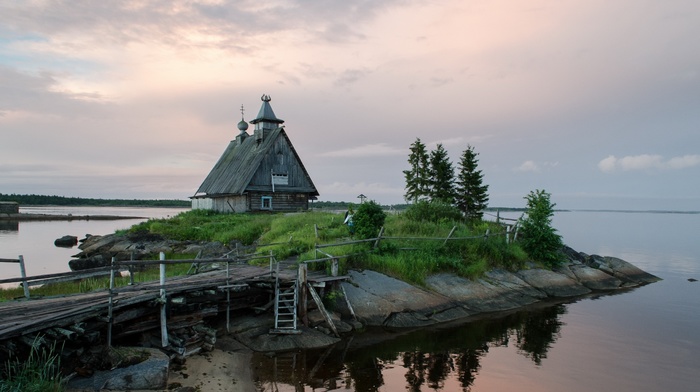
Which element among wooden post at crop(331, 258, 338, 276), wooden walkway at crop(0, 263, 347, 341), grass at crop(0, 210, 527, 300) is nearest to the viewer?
wooden walkway at crop(0, 263, 347, 341)

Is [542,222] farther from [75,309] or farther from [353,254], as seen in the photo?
[75,309]

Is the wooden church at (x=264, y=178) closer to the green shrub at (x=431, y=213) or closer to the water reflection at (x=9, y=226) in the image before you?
the green shrub at (x=431, y=213)

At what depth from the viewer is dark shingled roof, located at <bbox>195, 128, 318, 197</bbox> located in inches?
1658

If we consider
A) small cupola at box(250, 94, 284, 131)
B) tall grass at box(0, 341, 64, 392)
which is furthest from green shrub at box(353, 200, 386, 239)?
small cupola at box(250, 94, 284, 131)

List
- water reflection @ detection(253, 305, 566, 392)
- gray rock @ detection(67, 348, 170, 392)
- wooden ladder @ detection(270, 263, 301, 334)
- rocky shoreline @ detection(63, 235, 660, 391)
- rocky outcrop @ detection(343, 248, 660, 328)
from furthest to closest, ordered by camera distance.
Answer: rocky outcrop @ detection(343, 248, 660, 328)
rocky shoreline @ detection(63, 235, 660, 391)
wooden ladder @ detection(270, 263, 301, 334)
water reflection @ detection(253, 305, 566, 392)
gray rock @ detection(67, 348, 170, 392)

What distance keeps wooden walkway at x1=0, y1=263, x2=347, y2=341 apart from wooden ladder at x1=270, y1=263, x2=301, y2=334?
1.04 m

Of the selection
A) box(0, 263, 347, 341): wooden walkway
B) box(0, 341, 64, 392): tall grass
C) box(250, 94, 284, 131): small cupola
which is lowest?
box(0, 341, 64, 392): tall grass

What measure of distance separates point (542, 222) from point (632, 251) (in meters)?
28.5

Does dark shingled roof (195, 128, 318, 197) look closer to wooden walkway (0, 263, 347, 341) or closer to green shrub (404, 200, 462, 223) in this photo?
green shrub (404, 200, 462, 223)

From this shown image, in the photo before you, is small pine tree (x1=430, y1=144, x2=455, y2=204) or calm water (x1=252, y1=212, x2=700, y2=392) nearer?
calm water (x1=252, y1=212, x2=700, y2=392)

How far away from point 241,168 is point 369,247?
26.3 m

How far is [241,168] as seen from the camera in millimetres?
44750

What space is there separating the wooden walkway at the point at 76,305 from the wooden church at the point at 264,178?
26.7 metres

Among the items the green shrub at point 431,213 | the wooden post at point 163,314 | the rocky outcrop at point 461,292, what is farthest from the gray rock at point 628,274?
the wooden post at point 163,314
